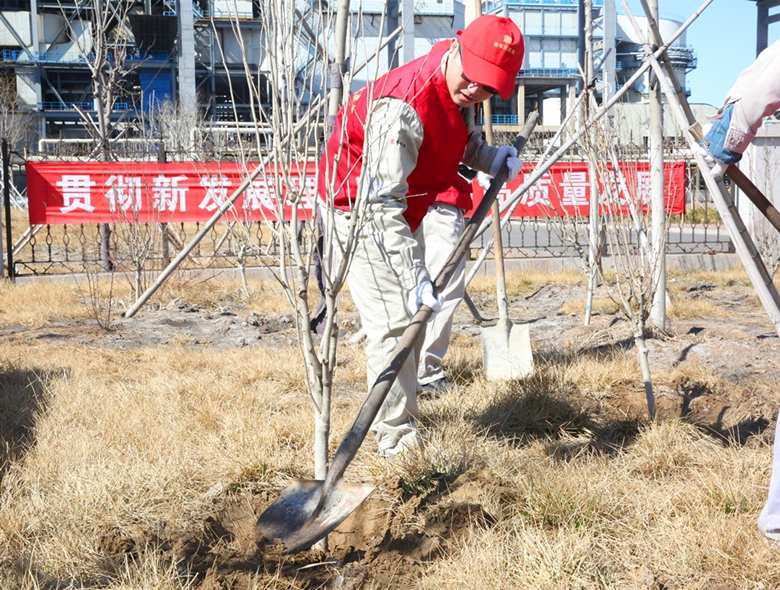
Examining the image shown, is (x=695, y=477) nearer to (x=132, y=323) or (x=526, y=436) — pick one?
(x=526, y=436)

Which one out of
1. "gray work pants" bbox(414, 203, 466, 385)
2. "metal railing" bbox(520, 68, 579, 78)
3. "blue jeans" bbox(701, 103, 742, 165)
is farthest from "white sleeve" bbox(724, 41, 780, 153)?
"metal railing" bbox(520, 68, 579, 78)

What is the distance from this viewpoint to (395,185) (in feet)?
9.06

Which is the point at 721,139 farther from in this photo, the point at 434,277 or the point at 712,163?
the point at 434,277

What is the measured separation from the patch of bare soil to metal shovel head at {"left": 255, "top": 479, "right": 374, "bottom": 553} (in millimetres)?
66

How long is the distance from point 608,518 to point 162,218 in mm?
7322

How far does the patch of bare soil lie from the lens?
232 cm

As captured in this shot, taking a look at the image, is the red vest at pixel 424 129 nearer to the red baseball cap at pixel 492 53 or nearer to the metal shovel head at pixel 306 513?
the red baseball cap at pixel 492 53

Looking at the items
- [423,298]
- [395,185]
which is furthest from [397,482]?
[395,185]

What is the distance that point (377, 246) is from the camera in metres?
2.87

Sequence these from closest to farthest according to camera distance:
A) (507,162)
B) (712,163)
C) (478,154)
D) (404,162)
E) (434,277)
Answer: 1. (712,163)
2. (404,162)
3. (507,162)
4. (478,154)
5. (434,277)

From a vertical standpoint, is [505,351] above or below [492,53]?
below

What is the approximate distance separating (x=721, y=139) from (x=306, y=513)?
5.39 ft

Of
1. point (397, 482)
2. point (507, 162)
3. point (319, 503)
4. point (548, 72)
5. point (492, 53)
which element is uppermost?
point (548, 72)

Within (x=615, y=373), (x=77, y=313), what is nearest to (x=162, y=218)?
(x=77, y=313)
